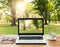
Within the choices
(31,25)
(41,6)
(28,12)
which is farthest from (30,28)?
(41,6)

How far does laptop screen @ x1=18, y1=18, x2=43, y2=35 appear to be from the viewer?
2.15m

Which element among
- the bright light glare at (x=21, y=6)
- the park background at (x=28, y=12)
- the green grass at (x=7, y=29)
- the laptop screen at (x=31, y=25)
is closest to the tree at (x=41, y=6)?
the park background at (x=28, y=12)

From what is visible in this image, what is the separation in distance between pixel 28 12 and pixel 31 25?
28.7 inches

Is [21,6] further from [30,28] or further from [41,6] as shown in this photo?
[30,28]

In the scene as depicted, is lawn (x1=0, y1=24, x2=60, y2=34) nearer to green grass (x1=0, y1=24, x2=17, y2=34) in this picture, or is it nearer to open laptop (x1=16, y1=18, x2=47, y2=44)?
green grass (x1=0, y1=24, x2=17, y2=34)

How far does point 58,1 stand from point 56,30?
0.55m

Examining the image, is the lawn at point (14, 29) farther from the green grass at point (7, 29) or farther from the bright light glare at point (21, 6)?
the bright light glare at point (21, 6)

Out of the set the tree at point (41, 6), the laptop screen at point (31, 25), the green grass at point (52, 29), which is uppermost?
the tree at point (41, 6)

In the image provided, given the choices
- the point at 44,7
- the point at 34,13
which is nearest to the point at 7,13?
the point at 34,13

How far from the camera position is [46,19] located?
116 inches

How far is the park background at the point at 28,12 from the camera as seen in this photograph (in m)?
2.89

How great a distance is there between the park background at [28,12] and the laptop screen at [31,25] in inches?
28.0

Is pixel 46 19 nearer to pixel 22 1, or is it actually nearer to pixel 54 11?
pixel 54 11

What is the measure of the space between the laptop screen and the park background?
711 mm
